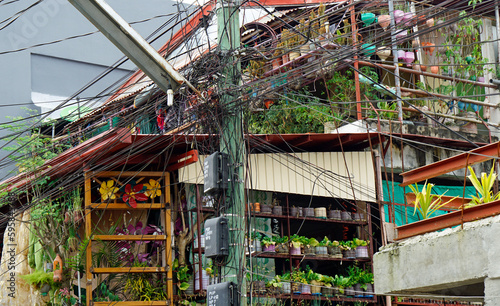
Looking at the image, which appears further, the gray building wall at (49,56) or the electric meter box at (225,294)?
the gray building wall at (49,56)

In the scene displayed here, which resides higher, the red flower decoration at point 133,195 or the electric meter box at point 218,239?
the red flower decoration at point 133,195

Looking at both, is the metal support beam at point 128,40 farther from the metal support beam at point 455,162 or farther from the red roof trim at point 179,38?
the metal support beam at point 455,162

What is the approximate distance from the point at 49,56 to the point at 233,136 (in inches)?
565

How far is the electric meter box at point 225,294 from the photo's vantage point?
8508mm

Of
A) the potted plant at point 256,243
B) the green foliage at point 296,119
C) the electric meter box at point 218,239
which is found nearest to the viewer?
the electric meter box at point 218,239

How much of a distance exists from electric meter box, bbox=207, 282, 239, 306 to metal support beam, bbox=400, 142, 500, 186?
240cm

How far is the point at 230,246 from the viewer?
881 centimetres

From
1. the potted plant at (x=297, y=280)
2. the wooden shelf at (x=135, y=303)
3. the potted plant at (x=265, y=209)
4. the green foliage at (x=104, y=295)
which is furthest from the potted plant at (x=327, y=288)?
the green foliage at (x=104, y=295)

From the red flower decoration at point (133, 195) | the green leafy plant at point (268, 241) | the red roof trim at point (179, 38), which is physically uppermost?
the red roof trim at point (179, 38)

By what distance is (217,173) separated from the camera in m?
9.07

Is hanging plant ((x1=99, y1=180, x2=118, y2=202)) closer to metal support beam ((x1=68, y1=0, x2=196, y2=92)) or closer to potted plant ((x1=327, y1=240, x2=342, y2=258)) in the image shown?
potted plant ((x1=327, y1=240, x2=342, y2=258))

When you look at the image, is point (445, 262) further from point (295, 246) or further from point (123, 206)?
point (123, 206)

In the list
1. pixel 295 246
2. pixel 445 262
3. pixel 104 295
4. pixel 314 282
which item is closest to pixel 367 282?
pixel 314 282

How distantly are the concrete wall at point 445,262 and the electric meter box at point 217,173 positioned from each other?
6.90ft
